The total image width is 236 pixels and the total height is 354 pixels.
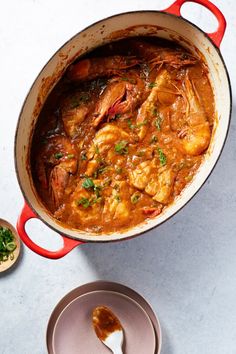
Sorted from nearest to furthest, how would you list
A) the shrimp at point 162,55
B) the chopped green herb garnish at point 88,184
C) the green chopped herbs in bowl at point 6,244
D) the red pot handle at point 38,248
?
the red pot handle at point 38,248, the chopped green herb garnish at point 88,184, the shrimp at point 162,55, the green chopped herbs in bowl at point 6,244

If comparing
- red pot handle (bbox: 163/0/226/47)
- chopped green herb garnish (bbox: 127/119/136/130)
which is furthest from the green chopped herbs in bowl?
red pot handle (bbox: 163/0/226/47)

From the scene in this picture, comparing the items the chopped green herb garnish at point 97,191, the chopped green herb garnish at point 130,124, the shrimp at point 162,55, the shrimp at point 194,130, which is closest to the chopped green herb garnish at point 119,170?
the chopped green herb garnish at point 97,191

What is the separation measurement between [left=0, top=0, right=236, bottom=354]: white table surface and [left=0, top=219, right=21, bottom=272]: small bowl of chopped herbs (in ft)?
0.16

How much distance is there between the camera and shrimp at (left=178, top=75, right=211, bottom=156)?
10.2 ft

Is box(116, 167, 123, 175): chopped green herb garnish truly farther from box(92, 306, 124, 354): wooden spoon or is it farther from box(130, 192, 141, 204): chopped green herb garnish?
box(92, 306, 124, 354): wooden spoon

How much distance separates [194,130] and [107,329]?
1.16 m

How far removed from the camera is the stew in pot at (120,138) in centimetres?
308

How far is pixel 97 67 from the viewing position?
316 cm

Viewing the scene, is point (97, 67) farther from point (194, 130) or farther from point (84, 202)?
point (84, 202)

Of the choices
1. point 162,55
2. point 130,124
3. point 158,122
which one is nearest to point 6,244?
point 130,124

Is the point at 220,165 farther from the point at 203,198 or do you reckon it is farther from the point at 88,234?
the point at 88,234

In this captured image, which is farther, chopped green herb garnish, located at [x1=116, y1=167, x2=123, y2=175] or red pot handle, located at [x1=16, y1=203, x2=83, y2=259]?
chopped green herb garnish, located at [x1=116, y1=167, x2=123, y2=175]

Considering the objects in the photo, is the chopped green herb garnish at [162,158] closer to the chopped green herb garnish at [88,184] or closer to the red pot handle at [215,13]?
the chopped green herb garnish at [88,184]

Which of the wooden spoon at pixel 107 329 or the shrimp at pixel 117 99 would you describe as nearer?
the shrimp at pixel 117 99
